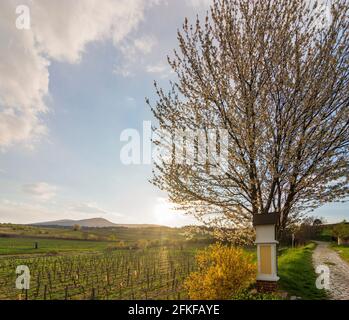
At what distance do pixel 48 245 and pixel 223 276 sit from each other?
46341 mm

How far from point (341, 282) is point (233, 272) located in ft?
32.4

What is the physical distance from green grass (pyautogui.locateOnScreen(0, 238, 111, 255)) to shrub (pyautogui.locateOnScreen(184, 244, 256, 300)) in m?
37.0

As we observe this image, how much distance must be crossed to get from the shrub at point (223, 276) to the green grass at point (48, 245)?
3704 cm

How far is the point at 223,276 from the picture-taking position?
8.16 metres

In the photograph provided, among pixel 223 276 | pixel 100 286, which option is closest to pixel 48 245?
pixel 100 286

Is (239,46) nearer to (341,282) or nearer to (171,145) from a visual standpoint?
(171,145)

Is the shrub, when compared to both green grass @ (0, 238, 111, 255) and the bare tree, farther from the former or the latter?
green grass @ (0, 238, 111, 255)

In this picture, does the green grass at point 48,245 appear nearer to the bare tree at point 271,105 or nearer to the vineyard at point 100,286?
the vineyard at point 100,286

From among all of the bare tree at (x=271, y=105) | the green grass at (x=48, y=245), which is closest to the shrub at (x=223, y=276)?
the bare tree at (x=271, y=105)

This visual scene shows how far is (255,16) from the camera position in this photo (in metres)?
10.3

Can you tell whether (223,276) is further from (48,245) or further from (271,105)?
(48,245)

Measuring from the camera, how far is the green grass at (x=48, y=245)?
42781mm

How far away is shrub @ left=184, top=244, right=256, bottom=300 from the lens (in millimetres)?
8117
